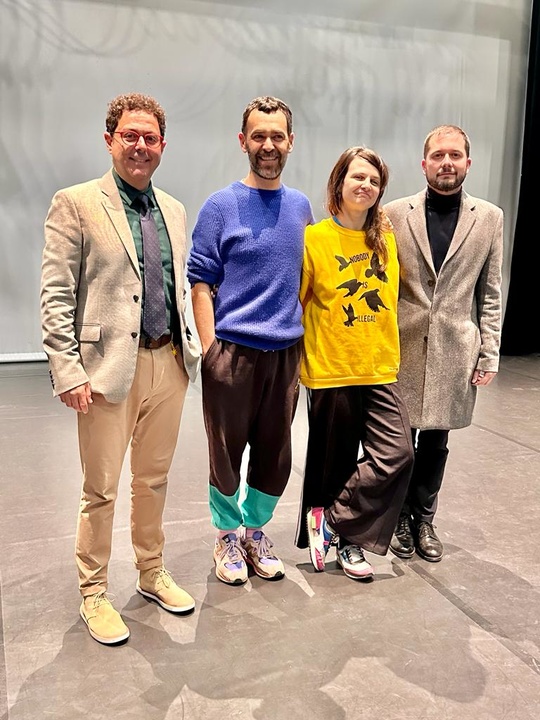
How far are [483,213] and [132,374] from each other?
1.36 meters

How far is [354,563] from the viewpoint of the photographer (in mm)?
2395

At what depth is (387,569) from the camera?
8.10ft

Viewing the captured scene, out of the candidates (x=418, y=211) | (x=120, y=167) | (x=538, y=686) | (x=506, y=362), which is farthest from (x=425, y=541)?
(x=506, y=362)

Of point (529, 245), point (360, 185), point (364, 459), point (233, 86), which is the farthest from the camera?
point (529, 245)

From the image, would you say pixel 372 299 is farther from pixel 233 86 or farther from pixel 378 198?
pixel 233 86

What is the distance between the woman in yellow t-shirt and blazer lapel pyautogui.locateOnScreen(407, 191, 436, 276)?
0.33 ft

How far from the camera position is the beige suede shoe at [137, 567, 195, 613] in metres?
2.14

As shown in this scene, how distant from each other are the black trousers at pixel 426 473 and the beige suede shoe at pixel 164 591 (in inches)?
37.1

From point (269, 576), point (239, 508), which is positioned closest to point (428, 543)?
point (269, 576)

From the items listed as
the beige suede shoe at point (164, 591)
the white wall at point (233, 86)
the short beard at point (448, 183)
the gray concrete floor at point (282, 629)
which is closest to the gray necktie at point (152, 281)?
the beige suede shoe at point (164, 591)

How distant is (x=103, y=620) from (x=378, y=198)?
1557mm

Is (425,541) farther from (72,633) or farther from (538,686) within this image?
(72,633)

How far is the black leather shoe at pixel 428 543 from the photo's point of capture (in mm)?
2547

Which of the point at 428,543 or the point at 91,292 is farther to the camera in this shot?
the point at 428,543
